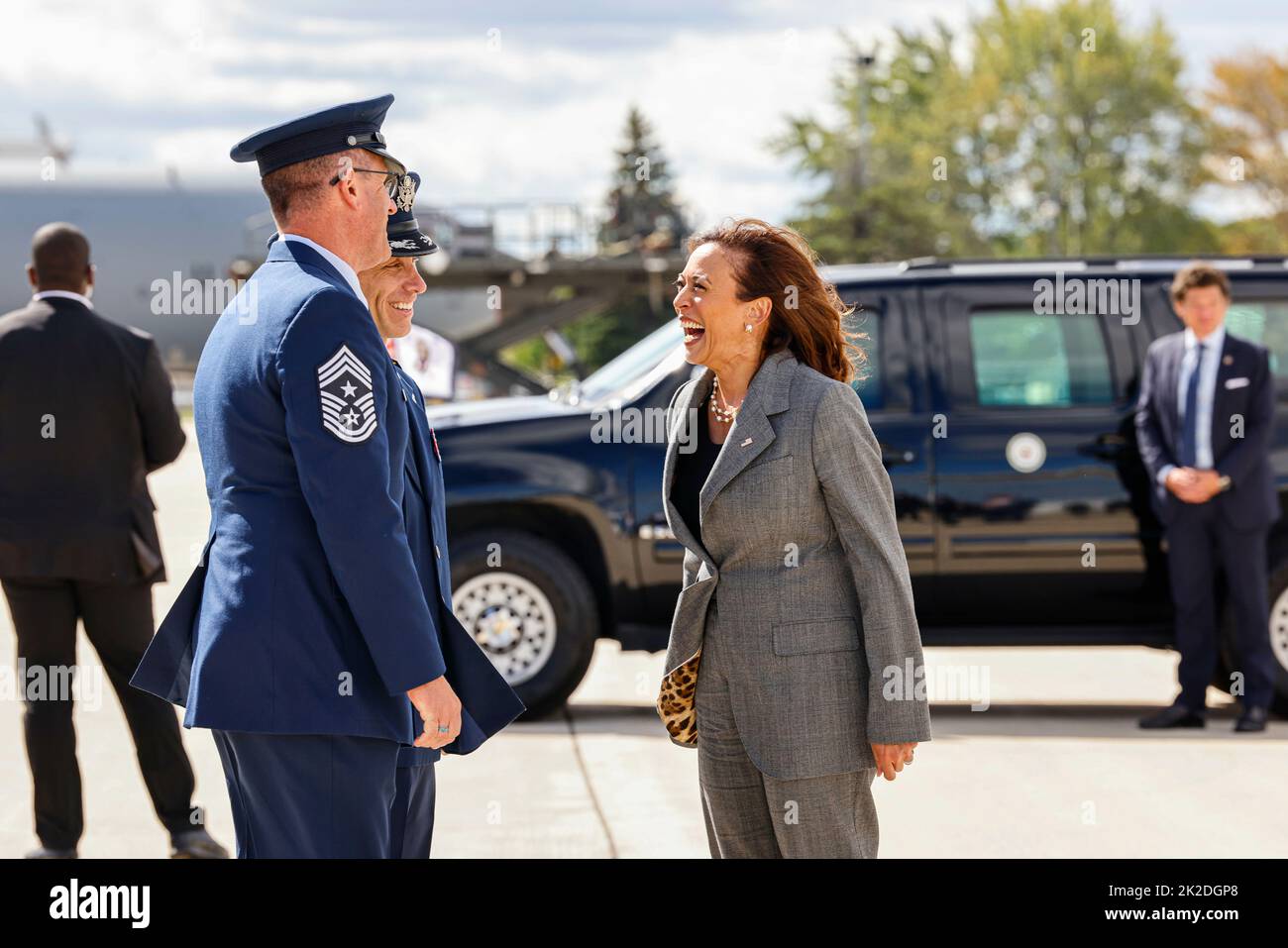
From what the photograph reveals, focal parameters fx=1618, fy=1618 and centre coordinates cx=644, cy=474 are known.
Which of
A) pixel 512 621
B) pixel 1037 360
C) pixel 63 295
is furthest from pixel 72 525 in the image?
pixel 1037 360

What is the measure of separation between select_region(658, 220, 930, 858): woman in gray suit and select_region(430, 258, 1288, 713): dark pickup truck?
392cm

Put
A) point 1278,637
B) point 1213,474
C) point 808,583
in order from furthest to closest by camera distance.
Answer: point 1278,637, point 1213,474, point 808,583

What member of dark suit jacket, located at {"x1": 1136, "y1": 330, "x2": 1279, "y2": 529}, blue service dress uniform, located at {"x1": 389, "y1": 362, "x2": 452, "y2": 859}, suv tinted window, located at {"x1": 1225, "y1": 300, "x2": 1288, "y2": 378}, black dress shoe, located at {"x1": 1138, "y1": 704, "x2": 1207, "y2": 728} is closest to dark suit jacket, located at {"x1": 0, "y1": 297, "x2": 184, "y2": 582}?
blue service dress uniform, located at {"x1": 389, "y1": 362, "x2": 452, "y2": 859}

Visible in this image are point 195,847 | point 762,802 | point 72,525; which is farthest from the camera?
point 195,847

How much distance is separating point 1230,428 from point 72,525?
16.5ft

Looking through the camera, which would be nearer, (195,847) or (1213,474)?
(195,847)

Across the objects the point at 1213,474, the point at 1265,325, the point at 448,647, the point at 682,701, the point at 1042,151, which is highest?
the point at 1042,151

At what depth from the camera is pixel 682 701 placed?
3520mm

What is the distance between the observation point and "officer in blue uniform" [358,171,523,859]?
3.18 metres

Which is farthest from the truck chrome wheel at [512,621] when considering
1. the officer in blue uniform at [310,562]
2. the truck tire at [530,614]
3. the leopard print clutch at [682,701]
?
the officer in blue uniform at [310,562]

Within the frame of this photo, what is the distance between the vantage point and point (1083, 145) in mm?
52938

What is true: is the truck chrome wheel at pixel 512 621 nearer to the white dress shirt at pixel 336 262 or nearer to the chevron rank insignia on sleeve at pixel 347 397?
the white dress shirt at pixel 336 262

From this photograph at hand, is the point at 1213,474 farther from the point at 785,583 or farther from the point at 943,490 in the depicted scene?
the point at 785,583
